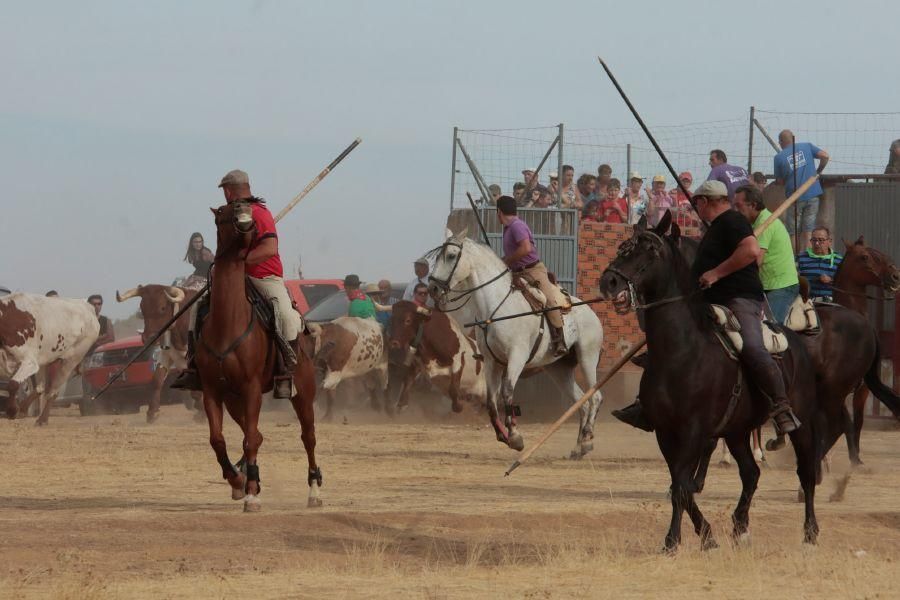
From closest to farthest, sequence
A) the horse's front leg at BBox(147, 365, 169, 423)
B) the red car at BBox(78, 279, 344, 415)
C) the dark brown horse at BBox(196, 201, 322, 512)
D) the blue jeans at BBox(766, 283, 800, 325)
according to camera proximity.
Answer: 1. the dark brown horse at BBox(196, 201, 322, 512)
2. the blue jeans at BBox(766, 283, 800, 325)
3. the horse's front leg at BBox(147, 365, 169, 423)
4. the red car at BBox(78, 279, 344, 415)

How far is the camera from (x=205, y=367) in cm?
1290

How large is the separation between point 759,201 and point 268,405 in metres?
18.0

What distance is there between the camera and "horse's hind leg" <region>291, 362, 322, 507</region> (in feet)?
43.9

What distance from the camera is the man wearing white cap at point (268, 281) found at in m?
13.0

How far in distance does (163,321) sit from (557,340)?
9195 millimetres

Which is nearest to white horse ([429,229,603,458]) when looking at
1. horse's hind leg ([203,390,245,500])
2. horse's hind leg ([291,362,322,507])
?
horse's hind leg ([291,362,322,507])

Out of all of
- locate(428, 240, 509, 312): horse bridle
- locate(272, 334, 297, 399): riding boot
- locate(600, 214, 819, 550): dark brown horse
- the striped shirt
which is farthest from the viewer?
locate(428, 240, 509, 312): horse bridle

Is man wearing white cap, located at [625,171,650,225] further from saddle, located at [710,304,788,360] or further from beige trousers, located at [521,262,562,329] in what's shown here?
saddle, located at [710,304,788,360]

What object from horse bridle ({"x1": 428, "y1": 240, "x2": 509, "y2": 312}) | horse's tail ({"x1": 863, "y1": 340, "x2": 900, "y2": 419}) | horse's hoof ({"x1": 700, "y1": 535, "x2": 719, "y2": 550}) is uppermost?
horse bridle ({"x1": 428, "y1": 240, "x2": 509, "y2": 312})

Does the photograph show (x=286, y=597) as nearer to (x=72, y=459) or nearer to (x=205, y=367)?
(x=205, y=367)

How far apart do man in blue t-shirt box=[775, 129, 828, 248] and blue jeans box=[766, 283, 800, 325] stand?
7914 millimetres

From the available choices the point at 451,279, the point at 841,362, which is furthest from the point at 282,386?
the point at 451,279

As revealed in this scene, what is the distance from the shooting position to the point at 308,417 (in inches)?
539

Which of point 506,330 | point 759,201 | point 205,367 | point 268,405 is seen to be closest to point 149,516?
point 205,367
